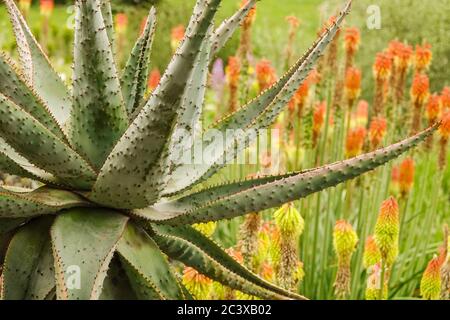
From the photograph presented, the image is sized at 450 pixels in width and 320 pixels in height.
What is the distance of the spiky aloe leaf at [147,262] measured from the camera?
4.92 feet

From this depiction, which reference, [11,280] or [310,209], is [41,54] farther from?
[310,209]

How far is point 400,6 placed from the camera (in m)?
8.80

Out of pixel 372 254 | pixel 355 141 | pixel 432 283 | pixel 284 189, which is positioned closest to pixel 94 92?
pixel 284 189

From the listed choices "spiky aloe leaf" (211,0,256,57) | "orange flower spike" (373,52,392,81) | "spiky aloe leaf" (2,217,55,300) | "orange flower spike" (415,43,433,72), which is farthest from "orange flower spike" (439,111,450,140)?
"spiky aloe leaf" (2,217,55,300)

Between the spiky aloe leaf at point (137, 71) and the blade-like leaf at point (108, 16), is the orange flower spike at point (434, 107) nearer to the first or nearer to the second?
the spiky aloe leaf at point (137, 71)

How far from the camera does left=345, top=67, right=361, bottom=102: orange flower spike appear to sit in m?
3.91

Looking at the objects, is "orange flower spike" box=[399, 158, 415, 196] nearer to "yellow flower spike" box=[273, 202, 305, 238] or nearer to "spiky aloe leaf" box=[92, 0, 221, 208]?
"yellow flower spike" box=[273, 202, 305, 238]

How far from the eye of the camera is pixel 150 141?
142 cm

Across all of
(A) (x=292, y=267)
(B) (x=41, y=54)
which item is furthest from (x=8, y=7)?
(A) (x=292, y=267)

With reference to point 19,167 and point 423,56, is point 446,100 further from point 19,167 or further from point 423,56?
point 19,167

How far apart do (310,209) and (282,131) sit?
0.43 metres

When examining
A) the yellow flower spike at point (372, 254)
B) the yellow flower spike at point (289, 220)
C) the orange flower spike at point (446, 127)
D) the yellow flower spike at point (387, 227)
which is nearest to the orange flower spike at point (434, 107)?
the orange flower spike at point (446, 127)

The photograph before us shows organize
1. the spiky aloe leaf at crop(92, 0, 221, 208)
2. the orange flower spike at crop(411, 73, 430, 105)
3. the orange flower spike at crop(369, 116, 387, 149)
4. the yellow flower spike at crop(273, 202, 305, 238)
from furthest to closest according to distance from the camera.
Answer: the orange flower spike at crop(411, 73, 430, 105)
the orange flower spike at crop(369, 116, 387, 149)
the yellow flower spike at crop(273, 202, 305, 238)
the spiky aloe leaf at crop(92, 0, 221, 208)

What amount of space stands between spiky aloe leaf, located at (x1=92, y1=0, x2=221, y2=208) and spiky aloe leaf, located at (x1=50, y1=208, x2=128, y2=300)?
0.04 m
